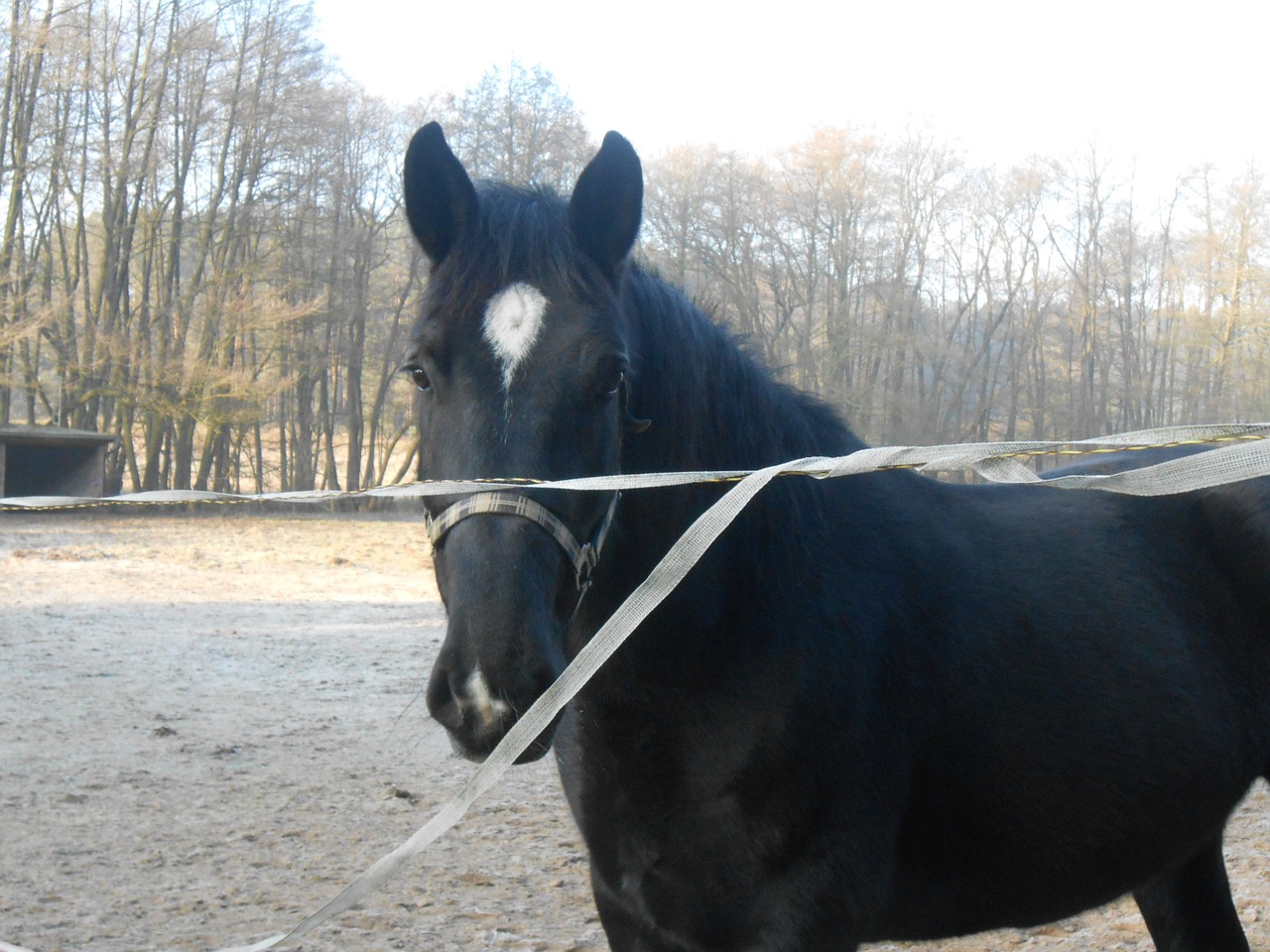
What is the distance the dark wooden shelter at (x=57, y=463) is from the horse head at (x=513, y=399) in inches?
990

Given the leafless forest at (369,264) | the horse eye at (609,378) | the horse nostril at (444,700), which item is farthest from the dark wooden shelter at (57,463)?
the horse nostril at (444,700)

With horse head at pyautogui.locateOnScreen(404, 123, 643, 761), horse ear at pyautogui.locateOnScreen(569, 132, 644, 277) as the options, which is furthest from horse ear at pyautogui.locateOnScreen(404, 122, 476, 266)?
horse ear at pyautogui.locateOnScreen(569, 132, 644, 277)

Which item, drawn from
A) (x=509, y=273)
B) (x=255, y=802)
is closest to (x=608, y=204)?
(x=509, y=273)

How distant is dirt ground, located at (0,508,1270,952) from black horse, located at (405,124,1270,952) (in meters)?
0.80

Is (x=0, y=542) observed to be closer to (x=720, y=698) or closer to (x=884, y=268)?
(x=720, y=698)

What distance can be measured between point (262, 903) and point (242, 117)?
3089 cm

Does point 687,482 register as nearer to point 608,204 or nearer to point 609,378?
point 609,378

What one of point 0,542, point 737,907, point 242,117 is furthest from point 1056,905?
point 242,117

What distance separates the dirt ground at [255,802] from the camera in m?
3.98

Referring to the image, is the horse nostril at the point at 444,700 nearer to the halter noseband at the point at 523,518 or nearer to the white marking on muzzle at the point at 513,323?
the halter noseband at the point at 523,518

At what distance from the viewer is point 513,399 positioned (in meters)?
1.85

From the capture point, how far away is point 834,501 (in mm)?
2479

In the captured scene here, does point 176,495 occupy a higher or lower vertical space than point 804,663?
higher

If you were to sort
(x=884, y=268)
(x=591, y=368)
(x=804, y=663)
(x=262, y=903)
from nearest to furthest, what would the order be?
1. (x=591, y=368)
2. (x=804, y=663)
3. (x=262, y=903)
4. (x=884, y=268)
